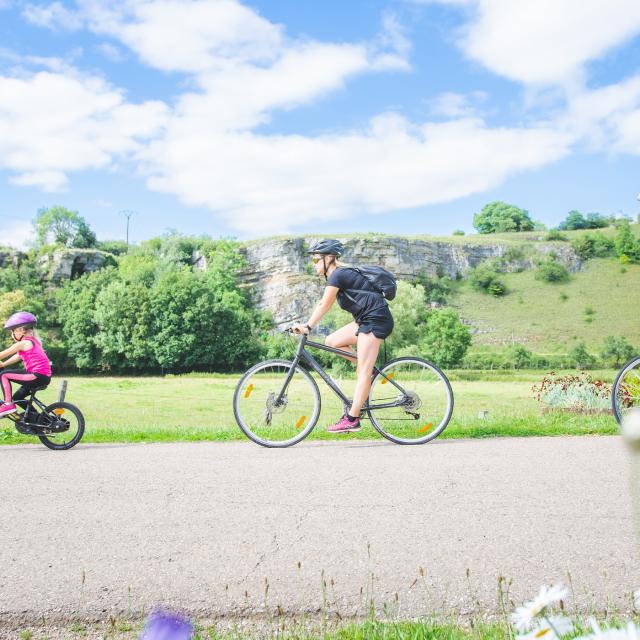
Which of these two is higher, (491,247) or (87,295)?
(491,247)

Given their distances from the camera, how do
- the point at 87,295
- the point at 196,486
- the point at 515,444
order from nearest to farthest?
the point at 196,486, the point at 515,444, the point at 87,295

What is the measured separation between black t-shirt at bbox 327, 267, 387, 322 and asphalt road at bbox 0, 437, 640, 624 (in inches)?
60.7

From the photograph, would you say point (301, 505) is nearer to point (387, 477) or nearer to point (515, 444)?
point (387, 477)

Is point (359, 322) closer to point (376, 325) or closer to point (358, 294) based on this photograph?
point (376, 325)

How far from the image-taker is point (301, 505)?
384cm

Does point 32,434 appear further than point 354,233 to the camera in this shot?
No

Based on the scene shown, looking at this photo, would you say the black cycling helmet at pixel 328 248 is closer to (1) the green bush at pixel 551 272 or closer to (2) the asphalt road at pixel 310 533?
(2) the asphalt road at pixel 310 533

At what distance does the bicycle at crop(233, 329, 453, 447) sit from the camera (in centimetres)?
634

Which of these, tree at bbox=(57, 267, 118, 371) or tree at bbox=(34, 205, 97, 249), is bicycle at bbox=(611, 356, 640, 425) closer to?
tree at bbox=(57, 267, 118, 371)

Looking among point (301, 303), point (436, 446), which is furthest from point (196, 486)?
point (301, 303)

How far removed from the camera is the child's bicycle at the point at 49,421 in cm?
677

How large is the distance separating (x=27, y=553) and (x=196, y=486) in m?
1.37

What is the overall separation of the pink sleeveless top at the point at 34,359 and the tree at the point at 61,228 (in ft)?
308

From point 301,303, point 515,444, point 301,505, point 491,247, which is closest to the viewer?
point 301,505
